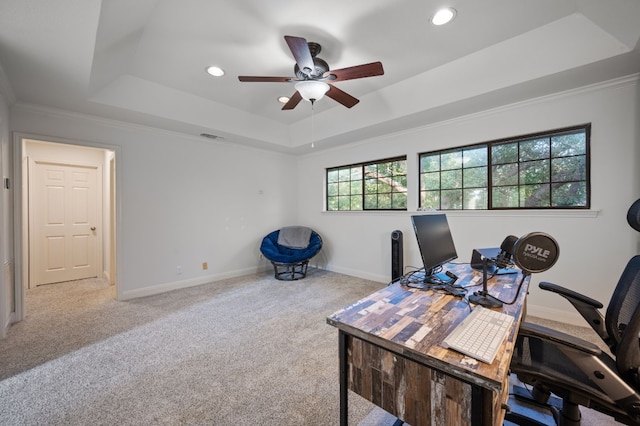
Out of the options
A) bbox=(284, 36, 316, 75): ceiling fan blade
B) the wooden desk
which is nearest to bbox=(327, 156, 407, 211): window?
bbox=(284, 36, 316, 75): ceiling fan blade

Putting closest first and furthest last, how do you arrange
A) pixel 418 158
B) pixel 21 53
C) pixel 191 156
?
1. pixel 21 53
2. pixel 418 158
3. pixel 191 156

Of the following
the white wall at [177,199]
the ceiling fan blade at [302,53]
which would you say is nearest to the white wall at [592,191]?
the ceiling fan blade at [302,53]

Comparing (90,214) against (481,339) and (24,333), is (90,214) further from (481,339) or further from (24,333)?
(481,339)

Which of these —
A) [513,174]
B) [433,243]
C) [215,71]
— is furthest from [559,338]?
[215,71]

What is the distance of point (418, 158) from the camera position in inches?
149

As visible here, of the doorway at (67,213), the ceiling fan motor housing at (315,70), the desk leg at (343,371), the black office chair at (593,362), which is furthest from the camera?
the doorway at (67,213)

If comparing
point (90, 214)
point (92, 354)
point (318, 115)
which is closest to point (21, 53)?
point (92, 354)

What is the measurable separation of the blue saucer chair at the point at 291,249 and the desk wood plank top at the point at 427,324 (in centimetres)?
283

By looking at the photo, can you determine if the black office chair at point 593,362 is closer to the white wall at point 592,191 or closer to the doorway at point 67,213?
the white wall at point 592,191

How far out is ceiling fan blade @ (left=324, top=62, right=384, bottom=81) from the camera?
6.82 ft

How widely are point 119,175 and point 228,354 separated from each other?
2.83 m

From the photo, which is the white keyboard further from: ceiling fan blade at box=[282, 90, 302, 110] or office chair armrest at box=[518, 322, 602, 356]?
ceiling fan blade at box=[282, 90, 302, 110]

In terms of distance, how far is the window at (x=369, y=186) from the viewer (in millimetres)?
4090

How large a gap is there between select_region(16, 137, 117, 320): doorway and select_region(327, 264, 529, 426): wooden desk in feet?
14.0
